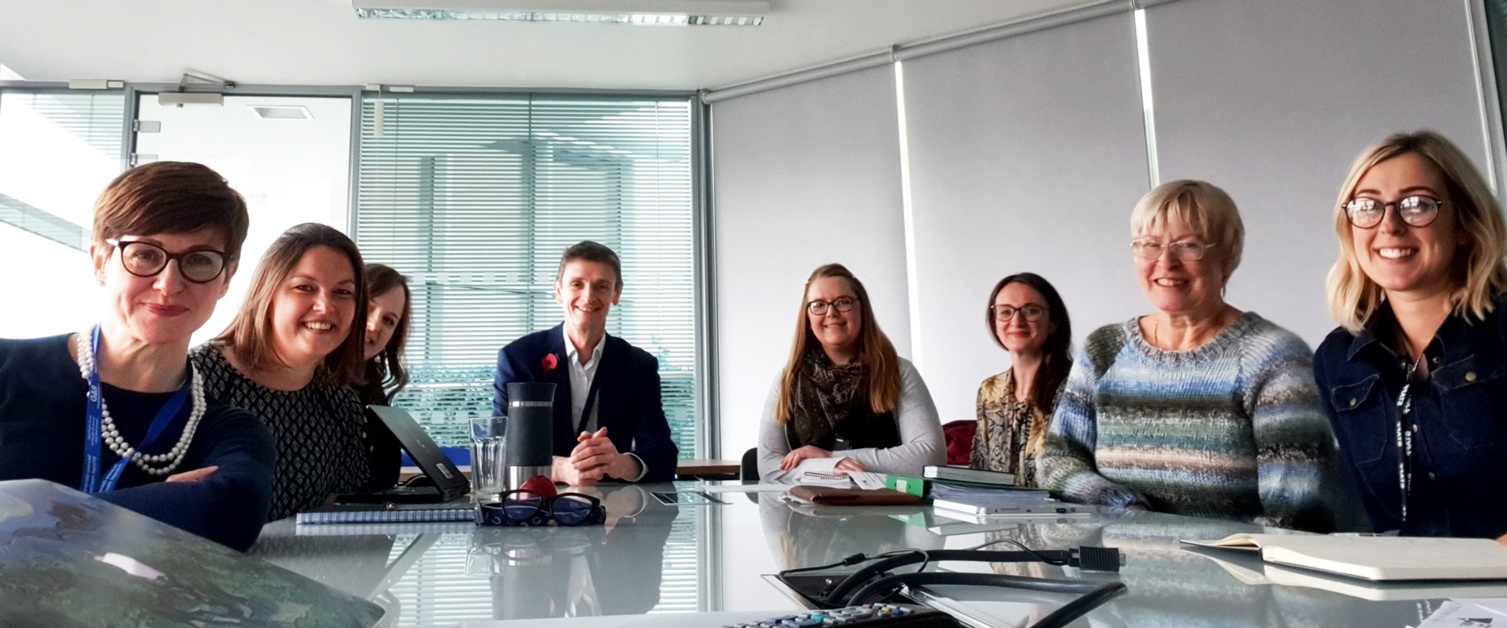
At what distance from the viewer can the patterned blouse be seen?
10.0 feet

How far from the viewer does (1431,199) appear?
70.2 inches

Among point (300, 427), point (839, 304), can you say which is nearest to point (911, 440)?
point (839, 304)

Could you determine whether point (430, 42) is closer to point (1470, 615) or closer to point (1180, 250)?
point (1180, 250)

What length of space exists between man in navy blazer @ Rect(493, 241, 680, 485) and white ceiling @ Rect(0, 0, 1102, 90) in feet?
6.48

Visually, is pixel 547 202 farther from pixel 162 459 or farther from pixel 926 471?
pixel 162 459

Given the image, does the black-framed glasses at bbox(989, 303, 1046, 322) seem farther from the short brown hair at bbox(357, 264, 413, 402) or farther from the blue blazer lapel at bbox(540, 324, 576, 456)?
the short brown hair at bbox(357, 264, 413, 402)

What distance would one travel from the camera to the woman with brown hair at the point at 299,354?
1.80 meters

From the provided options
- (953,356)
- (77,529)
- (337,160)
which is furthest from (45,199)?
(77,529)

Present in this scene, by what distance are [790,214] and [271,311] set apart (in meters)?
3.68

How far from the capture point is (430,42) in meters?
4.89

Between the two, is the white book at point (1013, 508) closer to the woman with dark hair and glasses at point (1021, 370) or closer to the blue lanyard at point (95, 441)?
the blue lanyard at point (95, 441)

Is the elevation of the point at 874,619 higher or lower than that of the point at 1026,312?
lower

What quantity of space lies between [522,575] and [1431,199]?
176 centimetres

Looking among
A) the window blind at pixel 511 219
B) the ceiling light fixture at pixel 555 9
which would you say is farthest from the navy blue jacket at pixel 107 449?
the window blind at pixel 511 219
